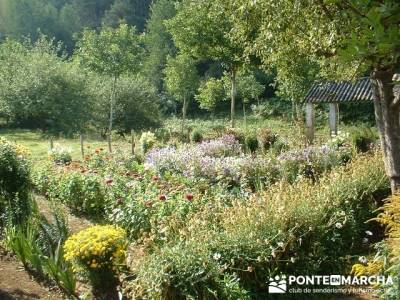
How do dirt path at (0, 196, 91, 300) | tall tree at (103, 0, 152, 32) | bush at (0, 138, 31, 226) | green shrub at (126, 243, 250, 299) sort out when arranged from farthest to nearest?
tall tree at (103, 0, 152, 32) → bush at (0, 138, 31, 226) → dirt path at (0, 196, 91, 300) → green shrub at (126, 243, 250, 299)

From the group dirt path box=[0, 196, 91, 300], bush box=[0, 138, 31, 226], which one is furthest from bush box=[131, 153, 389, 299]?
bush box=[0, 138, 31, 226]

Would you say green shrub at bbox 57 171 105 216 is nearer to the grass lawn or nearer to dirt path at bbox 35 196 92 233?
dirt path at bbox 35 196 92 233

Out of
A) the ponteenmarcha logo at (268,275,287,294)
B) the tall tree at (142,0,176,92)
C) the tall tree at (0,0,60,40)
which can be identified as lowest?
the ponteenmarcha logo at (268,275,287,294)

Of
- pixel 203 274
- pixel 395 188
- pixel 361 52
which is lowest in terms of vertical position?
pixel 203 274

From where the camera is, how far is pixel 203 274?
3.93 m

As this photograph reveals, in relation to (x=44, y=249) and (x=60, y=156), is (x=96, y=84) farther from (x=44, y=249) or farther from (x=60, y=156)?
(x=44, y=249)

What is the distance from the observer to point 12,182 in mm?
6398

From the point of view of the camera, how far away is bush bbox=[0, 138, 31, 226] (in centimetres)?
617

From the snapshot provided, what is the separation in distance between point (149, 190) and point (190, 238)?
7.38 ft

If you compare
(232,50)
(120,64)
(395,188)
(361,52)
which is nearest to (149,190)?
(395,188)

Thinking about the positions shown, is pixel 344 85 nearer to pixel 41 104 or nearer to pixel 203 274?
pixel 41 104

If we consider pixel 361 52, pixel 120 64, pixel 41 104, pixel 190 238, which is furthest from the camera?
pixel 41 104

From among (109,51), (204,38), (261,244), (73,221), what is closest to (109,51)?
(109,51)

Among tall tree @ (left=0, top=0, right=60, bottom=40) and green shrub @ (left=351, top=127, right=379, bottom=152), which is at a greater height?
tall tree @ (left=0, top=0, right=60, bottom=40)
